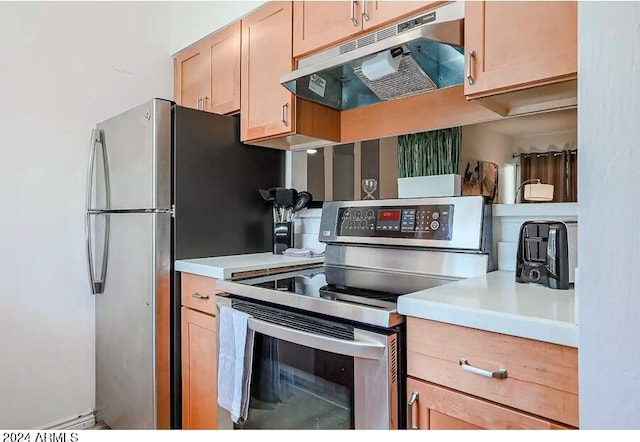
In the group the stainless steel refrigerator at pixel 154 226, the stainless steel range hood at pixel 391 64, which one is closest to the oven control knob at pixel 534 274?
the stainless steel range hood at pixel 391 64

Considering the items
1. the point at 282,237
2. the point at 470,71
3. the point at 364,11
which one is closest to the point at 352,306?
the point at 470,71

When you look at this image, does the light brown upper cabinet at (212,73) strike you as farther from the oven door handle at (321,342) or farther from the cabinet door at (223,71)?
the oven door handle at (321,342)

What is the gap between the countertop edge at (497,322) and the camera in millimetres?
793

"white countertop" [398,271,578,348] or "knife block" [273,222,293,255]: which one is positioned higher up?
"knife block" [273,222,293,255]

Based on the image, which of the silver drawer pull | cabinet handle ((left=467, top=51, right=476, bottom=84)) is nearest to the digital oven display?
cabinet handle ((left=467, top=51, right=476, bottom=84))

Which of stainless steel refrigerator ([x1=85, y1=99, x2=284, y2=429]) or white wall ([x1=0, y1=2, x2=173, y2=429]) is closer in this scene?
stainless steel refrigerator ([x1=85, y1=99, x2=284, y2=429])

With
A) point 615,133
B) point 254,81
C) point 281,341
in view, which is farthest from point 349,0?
point 281,341

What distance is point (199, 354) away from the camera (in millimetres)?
1632

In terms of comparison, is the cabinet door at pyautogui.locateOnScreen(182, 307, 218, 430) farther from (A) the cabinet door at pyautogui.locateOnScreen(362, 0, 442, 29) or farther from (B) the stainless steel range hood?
(A) the cabinet door at pyautogui.locateOnScreen(362, 0, 442, 29)

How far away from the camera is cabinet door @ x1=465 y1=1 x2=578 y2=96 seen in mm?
1104

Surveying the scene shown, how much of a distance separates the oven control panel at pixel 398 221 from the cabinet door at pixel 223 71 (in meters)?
0.79

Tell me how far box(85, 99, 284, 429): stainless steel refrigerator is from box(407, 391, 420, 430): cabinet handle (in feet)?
3.63

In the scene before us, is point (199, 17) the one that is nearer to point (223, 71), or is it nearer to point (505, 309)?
point (223, 71)

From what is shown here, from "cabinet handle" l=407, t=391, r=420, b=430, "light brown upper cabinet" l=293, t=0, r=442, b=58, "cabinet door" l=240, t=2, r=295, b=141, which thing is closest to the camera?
"cabinet handle" l=407, t=391, r=420, b=430
